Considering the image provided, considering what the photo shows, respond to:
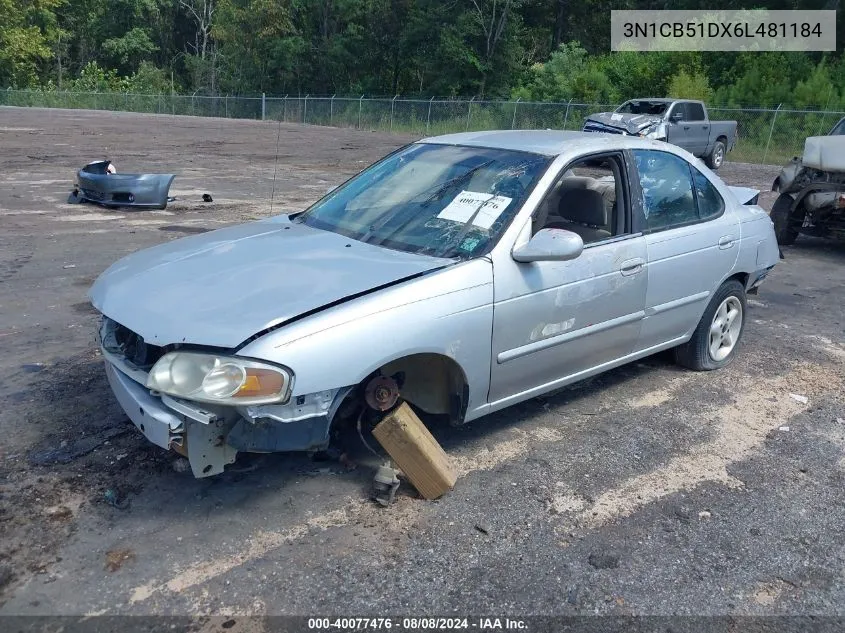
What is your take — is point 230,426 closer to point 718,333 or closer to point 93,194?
point 718,333

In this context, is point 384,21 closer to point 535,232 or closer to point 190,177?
point 190,177

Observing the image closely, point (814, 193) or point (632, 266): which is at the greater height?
point (814, 193)

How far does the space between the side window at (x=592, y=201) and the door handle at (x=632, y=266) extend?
195 millimetres

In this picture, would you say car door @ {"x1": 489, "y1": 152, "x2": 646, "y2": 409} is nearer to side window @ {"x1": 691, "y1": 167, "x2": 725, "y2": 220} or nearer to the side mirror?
the side mirror

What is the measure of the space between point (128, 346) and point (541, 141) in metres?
2.63

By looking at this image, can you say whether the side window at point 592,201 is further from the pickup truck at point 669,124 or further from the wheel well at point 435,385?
the pickup truck at point 669,124

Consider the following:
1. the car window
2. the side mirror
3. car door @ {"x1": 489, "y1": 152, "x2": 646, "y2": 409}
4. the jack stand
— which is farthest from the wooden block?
the car window

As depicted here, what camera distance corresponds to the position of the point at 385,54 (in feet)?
168

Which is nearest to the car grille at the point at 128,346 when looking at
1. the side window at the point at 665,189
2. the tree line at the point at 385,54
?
the side window at the point at 665,189

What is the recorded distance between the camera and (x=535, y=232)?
426 centimetres

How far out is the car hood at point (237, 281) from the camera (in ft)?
11.0

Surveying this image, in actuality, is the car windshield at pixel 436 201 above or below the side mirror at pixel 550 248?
above

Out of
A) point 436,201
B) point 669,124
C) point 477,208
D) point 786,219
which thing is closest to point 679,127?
point 669,124

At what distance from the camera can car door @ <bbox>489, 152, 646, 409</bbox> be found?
3.98 m
